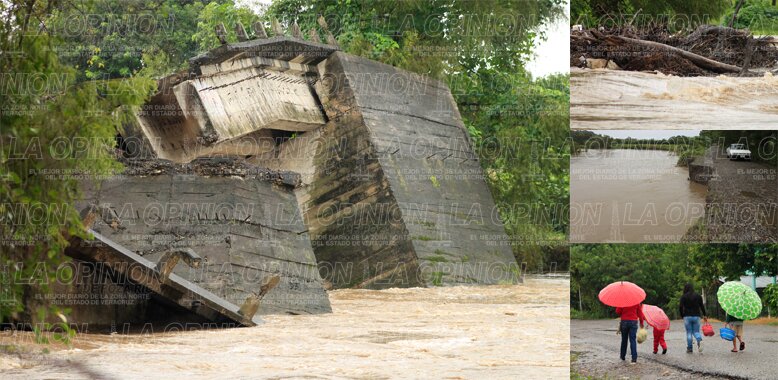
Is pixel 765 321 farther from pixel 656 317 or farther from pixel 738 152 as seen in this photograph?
pixel 738 152

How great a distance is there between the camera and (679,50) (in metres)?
6.50

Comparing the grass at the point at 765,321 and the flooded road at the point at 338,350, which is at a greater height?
the grass at the point at 765,321

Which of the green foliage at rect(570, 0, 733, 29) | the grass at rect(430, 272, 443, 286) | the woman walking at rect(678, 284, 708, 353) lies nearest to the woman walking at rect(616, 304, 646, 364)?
the woman walking at rect(678, 284, 708, 353)

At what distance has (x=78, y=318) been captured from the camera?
9164 millimetres

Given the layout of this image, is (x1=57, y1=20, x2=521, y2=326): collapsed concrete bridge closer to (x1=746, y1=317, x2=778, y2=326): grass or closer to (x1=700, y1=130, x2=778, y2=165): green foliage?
(x1=746, y1=317, x2=778, y2=326): grass

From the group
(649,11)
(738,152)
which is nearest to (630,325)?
(738,152)

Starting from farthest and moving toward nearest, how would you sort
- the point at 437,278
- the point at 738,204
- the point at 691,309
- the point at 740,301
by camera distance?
the point at 437,278, the point at 691,309, the point at 740,301, the point at 738,204

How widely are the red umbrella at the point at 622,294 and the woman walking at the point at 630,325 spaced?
0.05 meters

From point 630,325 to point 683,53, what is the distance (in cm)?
167

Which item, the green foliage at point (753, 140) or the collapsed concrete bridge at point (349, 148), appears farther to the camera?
the collapsed concrete bridge at point (349, 148)

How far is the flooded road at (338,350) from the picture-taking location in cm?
669

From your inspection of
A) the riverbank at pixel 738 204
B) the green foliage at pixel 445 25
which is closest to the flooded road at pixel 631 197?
the riverbank at pixel 738 204

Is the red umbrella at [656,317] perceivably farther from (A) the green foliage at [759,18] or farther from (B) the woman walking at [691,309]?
(A) the green foliage at [759,18]

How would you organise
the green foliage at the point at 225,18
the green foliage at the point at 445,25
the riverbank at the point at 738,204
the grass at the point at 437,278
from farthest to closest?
the green foliage at the point at 225,18, the green foliage at the point at 445,25, the grass at the point at 437,278, the riverbank at the point at 738,204
